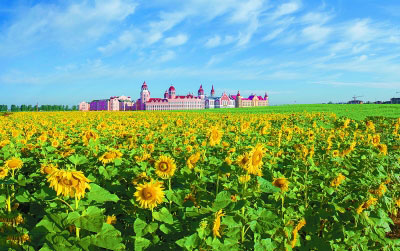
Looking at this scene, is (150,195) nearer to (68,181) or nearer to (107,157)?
(68,181)

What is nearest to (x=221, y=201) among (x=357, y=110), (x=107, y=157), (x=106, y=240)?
(x=106, y=240)

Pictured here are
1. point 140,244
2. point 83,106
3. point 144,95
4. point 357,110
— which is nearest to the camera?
point 140,244

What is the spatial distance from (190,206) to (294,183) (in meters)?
A: 1.47

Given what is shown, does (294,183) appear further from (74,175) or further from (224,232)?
(74,175)

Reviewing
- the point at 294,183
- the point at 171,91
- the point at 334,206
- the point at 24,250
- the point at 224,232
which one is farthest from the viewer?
the point at 171,91

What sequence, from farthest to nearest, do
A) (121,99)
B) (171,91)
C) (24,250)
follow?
(121,99) < (171,91) < (24,250)

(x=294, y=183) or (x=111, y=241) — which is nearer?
(x=111, y=241)

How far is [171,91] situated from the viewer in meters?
153

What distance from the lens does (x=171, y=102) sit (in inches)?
5541

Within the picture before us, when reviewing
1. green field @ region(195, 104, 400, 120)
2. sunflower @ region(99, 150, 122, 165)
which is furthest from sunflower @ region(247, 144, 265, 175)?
green field @ region(195, 104, 400, 120)

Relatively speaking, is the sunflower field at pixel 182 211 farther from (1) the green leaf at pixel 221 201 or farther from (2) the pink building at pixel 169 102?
(2) the pink building at pixel 169 102

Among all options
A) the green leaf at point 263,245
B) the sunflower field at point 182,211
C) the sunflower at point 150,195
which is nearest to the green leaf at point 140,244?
the sunflower field at point 182,211

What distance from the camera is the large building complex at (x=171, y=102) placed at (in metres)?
140

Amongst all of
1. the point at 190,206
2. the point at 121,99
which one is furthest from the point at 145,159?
the point at 121,99
